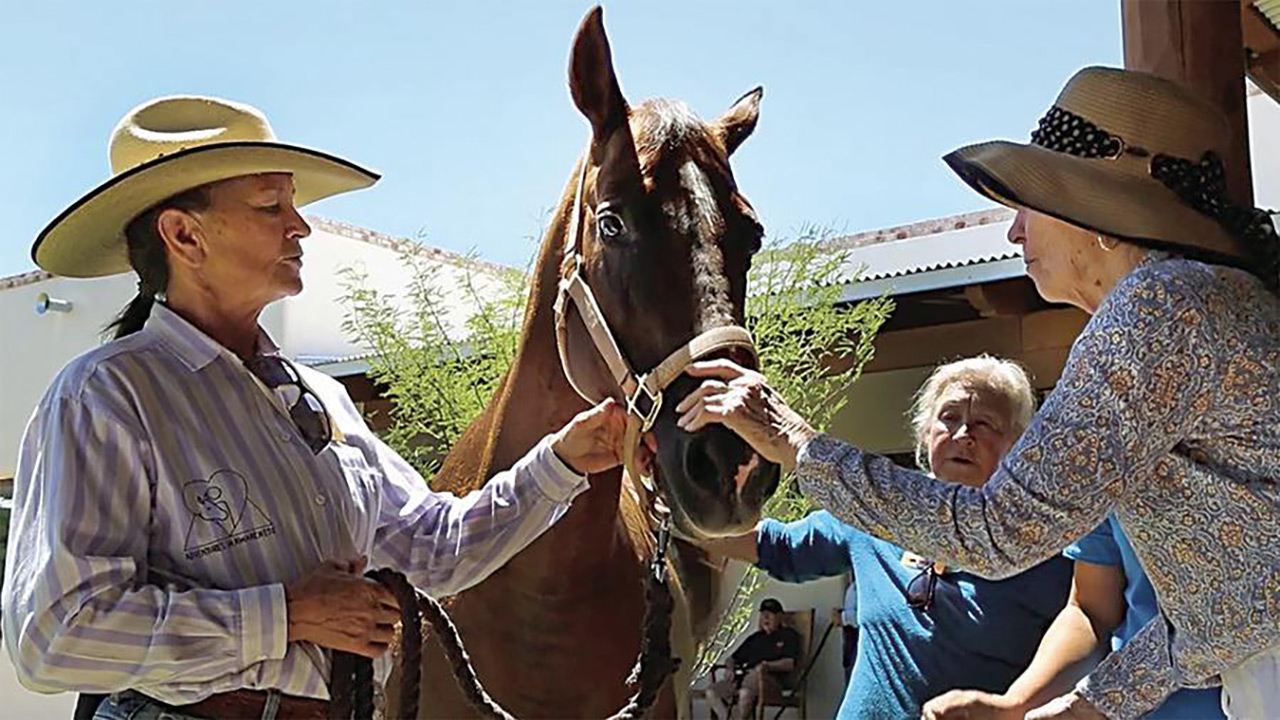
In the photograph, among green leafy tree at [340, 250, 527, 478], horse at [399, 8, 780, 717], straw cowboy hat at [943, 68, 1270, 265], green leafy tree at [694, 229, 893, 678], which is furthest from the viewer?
green leafy tree at [340, 250, 527, 478]

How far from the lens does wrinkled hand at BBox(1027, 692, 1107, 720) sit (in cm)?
213

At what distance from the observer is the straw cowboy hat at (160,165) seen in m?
2.08

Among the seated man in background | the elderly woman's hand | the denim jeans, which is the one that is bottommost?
the seated man in background

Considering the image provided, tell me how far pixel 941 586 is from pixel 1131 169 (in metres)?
1.32

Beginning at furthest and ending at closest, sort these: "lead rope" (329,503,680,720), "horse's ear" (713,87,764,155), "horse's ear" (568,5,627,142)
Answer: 1. "horse's ear" (713,87,764,155)
2. "horse's ear" (568,5,627,142)
3. "lead rope" (329,503,680,720)

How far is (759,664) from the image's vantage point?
9.61 metres

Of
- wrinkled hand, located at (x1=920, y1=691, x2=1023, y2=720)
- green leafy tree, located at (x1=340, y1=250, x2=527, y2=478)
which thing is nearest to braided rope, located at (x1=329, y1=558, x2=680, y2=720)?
wrinkled hand, located at (x1=920, y1=691, x2=1023, y2=720)

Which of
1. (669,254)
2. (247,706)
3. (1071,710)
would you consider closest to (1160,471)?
(1071,710)

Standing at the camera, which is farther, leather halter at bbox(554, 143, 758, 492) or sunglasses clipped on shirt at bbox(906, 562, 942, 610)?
sunglasses clipped on shirt at bbox(906, 562, 942, 610)

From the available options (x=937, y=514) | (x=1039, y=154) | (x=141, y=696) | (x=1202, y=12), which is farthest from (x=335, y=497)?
(x=1202, y=12)

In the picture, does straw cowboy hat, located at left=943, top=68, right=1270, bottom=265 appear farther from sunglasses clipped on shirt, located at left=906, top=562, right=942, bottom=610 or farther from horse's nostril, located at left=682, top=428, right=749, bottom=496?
sunglasses clipped on shirt, located at left=906, top=562, right=942, bottom=610

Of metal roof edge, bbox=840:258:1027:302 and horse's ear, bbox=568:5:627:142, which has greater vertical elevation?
horse's ear, bbox=568:5:627:142

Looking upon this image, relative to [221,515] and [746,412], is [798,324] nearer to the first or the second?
[746,412]

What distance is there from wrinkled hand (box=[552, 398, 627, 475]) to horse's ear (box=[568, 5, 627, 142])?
609mm
